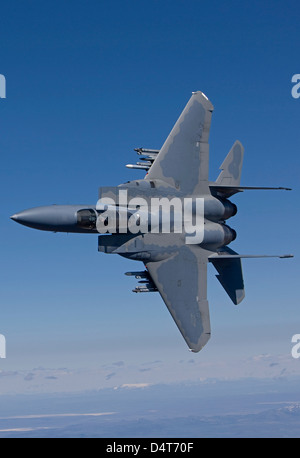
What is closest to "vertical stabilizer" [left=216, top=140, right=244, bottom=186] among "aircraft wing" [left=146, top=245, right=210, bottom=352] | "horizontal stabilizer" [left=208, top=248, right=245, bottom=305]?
"horizontal stabilizer" [left=208, top=248, right=245, bottom=305]

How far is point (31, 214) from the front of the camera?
941 inches

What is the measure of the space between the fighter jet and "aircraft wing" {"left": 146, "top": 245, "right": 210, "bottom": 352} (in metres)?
0.04

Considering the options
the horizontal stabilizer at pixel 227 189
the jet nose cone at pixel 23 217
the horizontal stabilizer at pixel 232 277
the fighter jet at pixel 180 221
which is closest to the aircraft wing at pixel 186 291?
the fighter jet at pixel 180 221

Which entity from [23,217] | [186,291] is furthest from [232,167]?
[23,217]

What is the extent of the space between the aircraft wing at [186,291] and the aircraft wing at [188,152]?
3.08 metres

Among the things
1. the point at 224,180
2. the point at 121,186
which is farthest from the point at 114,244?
the point at 224,180

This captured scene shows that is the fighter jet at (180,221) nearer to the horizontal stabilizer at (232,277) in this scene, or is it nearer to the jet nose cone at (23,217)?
the horizontal stabilizer at (232,277)

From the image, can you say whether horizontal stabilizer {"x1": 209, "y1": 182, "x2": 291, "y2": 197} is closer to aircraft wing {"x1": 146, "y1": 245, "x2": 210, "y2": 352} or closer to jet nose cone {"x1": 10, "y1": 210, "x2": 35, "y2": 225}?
aircraft wing {"x1": 146, "y1": 245, "x2": 210, "y2": 352}

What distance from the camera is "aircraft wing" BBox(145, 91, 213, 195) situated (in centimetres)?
2736

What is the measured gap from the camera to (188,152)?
91.2 ft

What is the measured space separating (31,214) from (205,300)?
8818mm

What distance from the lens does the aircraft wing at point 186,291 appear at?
86.8 feet
